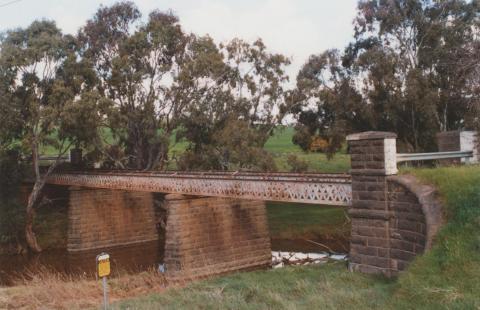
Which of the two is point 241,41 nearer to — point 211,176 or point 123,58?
point 123,58

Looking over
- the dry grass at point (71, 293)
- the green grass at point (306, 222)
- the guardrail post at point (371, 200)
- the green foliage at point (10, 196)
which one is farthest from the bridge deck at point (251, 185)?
the green grass at point (306, 222)

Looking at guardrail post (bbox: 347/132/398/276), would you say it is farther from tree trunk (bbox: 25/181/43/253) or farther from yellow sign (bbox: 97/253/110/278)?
tree trunk (bbox: 25/181/43/253)

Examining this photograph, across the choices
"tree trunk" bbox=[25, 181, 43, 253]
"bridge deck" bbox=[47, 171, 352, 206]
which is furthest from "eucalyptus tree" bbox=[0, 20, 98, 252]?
"bridge deck" bbox=[47, 171, 352, 206]

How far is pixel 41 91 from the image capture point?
33688 millimetres

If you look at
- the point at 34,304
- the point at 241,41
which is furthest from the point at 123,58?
the point at 34,304

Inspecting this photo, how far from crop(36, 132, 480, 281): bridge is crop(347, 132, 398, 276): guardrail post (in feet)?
0.09

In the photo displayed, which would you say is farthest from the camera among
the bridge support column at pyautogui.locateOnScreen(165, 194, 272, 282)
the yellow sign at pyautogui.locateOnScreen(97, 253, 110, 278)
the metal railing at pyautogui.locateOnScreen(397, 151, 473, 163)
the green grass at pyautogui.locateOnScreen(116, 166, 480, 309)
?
the bridge support column at pyautogui.locateOnScreen(165, 194, 272, 282)

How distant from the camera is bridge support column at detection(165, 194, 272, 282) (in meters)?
23.7

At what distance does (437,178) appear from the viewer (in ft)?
42.4

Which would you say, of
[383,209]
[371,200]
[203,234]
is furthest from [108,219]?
[383,209]

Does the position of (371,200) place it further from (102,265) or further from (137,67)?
(137,67)

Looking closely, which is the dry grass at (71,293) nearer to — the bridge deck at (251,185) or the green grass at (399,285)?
the green grass at (399,285)

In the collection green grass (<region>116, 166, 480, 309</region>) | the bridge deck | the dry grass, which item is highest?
the bridge deck

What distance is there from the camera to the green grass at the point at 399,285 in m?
9.77
